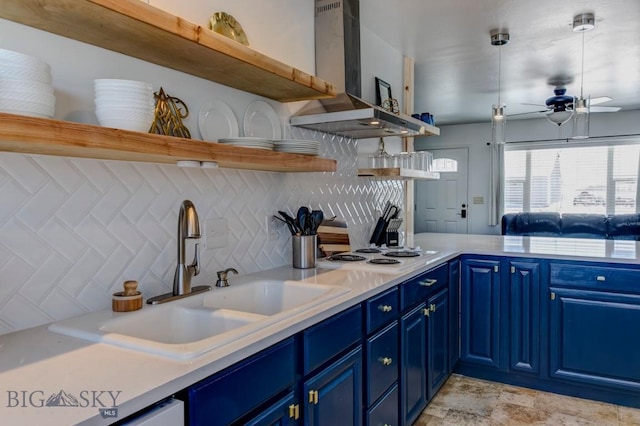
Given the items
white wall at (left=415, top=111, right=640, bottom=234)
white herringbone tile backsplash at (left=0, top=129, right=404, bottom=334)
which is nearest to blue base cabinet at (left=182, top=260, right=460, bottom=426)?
white herringbone tile backsplash at (left=0, top=129, right=404, bottom=334)

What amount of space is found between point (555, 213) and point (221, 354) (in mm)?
6460

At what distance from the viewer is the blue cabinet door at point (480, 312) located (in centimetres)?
296

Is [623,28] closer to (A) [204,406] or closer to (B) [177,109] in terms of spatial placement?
(B) [177,109]

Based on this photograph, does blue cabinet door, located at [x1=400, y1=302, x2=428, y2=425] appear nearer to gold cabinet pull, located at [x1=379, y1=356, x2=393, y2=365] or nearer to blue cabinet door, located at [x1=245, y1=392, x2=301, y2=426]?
gold cabinet pull, located at [x1=379, y1=356, x2=393, y2=365]

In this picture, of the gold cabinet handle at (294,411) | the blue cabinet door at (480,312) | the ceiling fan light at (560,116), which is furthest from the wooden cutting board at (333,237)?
the ceiling fan light at (560,116)

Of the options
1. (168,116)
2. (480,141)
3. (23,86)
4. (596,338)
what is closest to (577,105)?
(596,338)

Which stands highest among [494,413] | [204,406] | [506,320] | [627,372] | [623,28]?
[623,28]

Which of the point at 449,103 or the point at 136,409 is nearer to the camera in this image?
the point at 136,409

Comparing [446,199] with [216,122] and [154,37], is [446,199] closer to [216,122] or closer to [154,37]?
[216,122]

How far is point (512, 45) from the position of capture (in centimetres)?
359

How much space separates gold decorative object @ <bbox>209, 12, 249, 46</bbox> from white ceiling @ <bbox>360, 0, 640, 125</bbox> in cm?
115

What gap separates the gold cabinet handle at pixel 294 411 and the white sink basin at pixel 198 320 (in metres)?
0.28

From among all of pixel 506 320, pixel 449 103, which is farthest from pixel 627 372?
pixel 449 103

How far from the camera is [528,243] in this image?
3469mm
